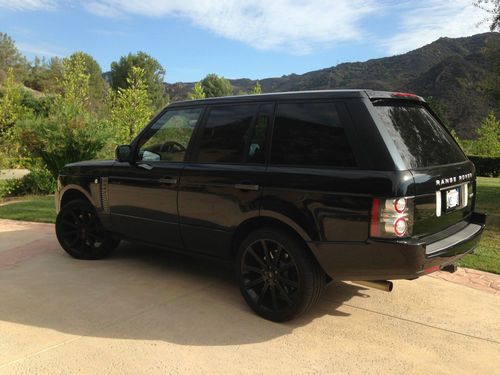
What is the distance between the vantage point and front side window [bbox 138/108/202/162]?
448 cm

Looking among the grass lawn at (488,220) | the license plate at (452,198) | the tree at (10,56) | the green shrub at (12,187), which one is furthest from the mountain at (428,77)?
the license plate at (452,198)

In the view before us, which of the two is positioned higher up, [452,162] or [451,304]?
[452,162]

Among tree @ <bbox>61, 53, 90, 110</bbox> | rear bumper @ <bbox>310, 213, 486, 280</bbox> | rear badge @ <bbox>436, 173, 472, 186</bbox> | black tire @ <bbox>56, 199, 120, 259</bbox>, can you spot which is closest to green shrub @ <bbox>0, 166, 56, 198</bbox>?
tree @ <bbox>61, 53, 90, 110</bbox>

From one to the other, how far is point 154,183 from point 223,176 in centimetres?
93

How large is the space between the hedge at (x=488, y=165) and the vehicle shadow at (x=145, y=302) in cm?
2624

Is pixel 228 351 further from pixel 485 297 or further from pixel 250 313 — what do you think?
pixel 485 297

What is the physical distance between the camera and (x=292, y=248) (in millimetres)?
3555

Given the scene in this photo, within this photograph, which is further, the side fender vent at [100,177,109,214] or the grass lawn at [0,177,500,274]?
the grass lawn at [0,177,500,274]

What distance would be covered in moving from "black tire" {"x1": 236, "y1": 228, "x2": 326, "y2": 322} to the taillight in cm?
65

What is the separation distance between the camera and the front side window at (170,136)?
4.48 metres

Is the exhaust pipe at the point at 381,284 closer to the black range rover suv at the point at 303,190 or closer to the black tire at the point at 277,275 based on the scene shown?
the black range rover suv at the point at 303,190

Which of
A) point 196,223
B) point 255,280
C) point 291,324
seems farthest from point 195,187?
point 291,324

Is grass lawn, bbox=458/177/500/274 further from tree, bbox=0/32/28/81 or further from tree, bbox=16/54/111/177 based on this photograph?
tree, bbox=0/32/28/81

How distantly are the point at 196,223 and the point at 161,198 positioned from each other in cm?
51
